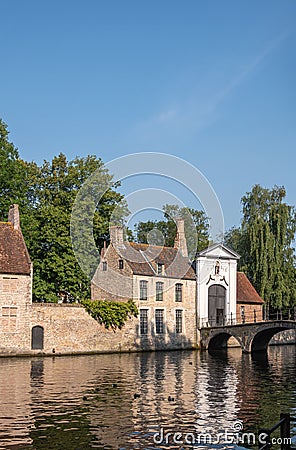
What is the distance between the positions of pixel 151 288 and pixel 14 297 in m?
11.5

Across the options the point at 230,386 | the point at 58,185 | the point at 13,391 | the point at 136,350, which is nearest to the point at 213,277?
the point at 136,350

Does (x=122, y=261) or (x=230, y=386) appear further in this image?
(x=122, y=261)

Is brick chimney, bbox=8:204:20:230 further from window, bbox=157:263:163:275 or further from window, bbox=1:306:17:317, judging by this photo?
window, bbox=157:263:163:275

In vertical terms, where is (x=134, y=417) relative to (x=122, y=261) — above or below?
below

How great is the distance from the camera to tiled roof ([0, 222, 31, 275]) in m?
38.9

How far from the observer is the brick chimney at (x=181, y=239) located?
171ft

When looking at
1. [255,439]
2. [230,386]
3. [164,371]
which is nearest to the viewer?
[255,439]

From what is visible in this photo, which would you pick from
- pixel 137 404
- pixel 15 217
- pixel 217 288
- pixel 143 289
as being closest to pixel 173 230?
pixel 217 288

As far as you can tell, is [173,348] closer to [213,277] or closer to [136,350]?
[136,350]

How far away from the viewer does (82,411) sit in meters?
17.6

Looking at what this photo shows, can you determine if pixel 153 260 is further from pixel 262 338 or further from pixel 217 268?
pixel 262 338

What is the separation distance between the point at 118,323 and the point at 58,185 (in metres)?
13.6

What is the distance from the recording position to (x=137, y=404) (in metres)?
19.0

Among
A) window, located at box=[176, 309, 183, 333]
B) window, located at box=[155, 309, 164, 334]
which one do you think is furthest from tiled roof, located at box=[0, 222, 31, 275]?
window, located at box=[176, 309, 183, 333]
